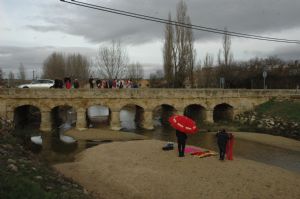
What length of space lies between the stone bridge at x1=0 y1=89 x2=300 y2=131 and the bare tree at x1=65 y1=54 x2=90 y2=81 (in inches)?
1749

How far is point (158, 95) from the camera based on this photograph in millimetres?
33812

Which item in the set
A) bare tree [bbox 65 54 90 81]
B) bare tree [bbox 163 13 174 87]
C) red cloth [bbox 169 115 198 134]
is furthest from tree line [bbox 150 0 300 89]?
bare tree [bbox 65 54 90 81]

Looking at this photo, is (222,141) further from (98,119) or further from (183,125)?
(98,119)

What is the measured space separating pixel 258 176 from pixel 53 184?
385 inches

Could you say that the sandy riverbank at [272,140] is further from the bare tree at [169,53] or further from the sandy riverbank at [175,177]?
the bare tree at [169,53]

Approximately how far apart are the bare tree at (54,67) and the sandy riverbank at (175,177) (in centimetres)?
5922

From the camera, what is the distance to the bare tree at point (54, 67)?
75438 millimetres

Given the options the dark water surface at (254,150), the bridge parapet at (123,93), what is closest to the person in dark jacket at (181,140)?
the dark water surface at (254,150)

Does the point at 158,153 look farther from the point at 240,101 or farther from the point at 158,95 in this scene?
the point at 240,101

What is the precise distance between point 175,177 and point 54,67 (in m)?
67.7

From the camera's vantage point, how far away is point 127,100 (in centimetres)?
3300

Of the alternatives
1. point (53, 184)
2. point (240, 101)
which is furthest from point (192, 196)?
point (240, 101)

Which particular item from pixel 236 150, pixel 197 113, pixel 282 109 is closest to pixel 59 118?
pixel 197 113

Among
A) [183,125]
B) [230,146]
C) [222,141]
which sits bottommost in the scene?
[230,146]
